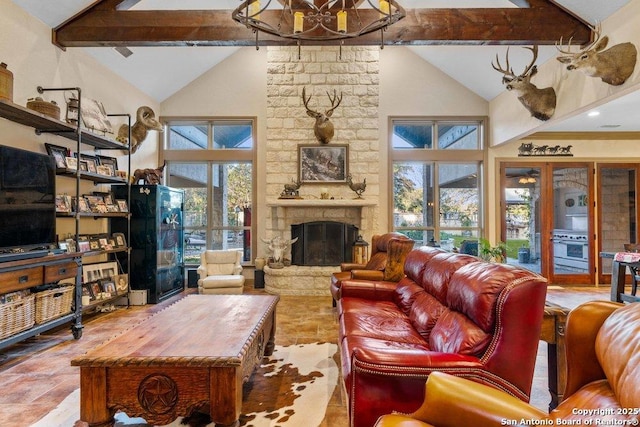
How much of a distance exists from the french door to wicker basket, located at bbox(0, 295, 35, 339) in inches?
268

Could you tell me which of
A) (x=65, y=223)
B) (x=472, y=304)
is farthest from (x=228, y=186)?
(x=472, y=304)

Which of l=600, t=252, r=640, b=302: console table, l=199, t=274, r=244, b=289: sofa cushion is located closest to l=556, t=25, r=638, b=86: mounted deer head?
l=600, t=252, r=640, b=302: console table

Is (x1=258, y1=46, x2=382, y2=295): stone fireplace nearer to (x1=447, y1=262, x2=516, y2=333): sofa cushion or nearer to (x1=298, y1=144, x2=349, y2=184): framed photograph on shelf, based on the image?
(x1=298, y1=144, x2=349, y2=184): framed photograph on shelf

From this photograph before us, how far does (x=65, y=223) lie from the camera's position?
12.9 feet

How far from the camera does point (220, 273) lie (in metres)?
5.12

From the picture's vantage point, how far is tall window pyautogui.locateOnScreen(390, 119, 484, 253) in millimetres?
6320

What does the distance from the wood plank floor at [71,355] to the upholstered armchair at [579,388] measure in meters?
1.07

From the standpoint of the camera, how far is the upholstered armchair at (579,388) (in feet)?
3.10

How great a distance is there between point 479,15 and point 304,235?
13.2 ft

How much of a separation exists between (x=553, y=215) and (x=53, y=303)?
24.4ft

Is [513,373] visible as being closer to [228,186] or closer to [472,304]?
[472,304]

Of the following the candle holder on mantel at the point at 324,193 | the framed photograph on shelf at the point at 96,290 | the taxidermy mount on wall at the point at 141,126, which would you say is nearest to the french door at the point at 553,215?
the candle holder on mantel at the point at 324,193

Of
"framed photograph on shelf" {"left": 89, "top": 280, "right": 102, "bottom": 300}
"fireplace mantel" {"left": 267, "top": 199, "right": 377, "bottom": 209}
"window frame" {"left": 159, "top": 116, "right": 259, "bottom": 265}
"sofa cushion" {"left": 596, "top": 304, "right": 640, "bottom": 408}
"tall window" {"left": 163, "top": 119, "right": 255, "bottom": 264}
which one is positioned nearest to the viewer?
"sofa cushion" {"left": 596, "top": 304, "right": 640, "bottom": 408}

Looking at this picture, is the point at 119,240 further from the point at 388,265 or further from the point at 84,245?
the point at 388,265
